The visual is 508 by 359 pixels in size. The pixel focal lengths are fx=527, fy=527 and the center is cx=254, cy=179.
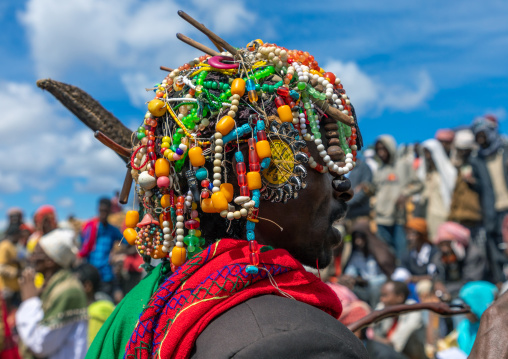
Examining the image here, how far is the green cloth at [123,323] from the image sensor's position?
Result: 72.6 inches

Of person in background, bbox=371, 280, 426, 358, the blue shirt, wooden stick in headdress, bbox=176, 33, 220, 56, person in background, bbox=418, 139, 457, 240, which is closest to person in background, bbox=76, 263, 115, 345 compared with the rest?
the blue shirt

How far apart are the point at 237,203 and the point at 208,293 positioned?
29 cm

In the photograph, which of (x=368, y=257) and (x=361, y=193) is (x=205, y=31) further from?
(x=361, y=193)

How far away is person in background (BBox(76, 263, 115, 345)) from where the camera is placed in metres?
4.95

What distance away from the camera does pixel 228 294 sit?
5.01 ft

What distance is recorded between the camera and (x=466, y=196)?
8.88 metres

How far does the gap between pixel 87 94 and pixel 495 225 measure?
764 cm

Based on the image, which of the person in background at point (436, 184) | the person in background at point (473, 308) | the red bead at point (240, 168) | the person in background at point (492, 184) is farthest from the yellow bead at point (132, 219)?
the person in background at point (436, 184)

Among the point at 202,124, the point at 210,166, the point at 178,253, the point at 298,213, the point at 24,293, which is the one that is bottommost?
the point at 24,293

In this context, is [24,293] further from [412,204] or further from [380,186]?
[412,204]

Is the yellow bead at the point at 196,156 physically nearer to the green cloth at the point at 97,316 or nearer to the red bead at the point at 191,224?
the red bead at the point at 191,224

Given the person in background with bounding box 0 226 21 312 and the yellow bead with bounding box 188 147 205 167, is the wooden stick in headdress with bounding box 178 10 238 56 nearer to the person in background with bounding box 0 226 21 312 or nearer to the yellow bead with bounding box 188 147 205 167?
the yellow bead with bounding box 188 147 205 167

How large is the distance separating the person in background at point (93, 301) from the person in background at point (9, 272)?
128 inches

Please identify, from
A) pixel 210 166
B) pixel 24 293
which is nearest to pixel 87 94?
pixel 210 166
